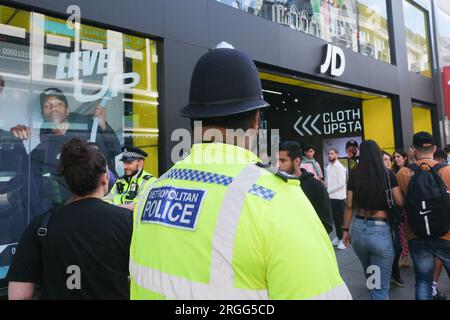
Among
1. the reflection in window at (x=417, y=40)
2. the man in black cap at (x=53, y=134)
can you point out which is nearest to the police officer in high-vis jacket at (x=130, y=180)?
the man in black cap at (x=53, y=134)

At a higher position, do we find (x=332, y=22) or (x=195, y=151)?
(x=332, y=22)

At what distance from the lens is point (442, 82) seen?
1164 centimetres

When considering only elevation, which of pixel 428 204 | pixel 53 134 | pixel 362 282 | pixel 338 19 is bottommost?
pixel 362 282

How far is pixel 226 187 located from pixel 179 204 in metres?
0.18

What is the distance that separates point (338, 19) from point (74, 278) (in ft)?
27.7

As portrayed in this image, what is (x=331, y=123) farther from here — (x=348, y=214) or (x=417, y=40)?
(x=348, y=214)

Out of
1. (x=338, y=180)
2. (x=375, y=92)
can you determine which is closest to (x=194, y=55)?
(x=338, y=180)

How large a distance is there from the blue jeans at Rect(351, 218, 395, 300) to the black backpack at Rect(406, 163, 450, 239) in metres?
0.27

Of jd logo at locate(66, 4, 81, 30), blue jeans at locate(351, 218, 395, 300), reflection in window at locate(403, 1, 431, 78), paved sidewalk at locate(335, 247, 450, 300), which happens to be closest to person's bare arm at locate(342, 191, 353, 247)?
blue jeans at locate(351, 218, 395, 300)

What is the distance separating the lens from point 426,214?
3104 mm

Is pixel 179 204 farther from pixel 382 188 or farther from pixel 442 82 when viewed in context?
pixel 442 82

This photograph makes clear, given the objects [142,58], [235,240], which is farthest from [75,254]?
[142,58]

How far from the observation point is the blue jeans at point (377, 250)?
3219 mm

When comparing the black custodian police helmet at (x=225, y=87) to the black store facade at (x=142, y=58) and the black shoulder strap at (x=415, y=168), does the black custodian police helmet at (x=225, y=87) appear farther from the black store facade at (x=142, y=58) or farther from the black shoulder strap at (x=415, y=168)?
the black store facade at (x=142, y=58)
